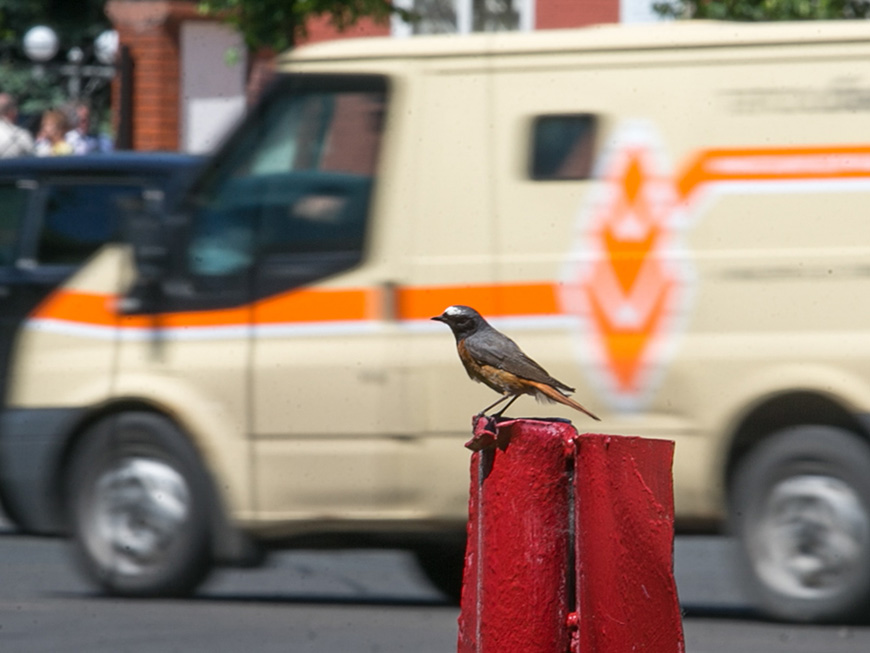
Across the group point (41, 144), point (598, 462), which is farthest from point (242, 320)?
point (41, 144)

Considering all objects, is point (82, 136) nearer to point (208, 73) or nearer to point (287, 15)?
point (287, 15)

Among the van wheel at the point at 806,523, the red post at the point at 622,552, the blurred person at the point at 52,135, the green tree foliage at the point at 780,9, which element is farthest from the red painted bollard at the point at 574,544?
the blurred person at the point at 52,135

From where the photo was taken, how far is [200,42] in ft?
66.1

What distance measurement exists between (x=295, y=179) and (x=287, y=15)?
720 cm

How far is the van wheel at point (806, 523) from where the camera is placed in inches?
282

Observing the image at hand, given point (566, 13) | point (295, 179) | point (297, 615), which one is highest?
point (566, 13)

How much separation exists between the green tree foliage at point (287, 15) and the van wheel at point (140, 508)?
Result: 6.85m

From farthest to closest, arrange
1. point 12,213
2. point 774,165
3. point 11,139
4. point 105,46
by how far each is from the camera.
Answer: point 105,46 < point 11,139 < point 12,213 < point 774,165

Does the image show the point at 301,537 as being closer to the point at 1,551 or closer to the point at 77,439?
the point at 77,439

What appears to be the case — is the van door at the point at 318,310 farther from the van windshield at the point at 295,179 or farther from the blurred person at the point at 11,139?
the blurred person at the point at 11,139

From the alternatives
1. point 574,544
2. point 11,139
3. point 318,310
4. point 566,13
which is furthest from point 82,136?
point 574,544

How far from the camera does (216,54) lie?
2011 centimetres

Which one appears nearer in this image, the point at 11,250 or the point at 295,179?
the point at 295,179

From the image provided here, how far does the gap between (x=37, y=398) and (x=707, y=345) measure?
304 centimetres
